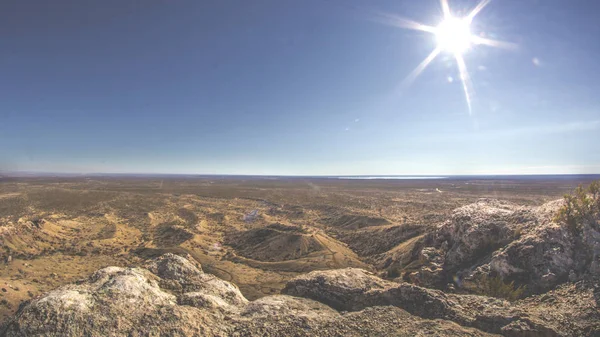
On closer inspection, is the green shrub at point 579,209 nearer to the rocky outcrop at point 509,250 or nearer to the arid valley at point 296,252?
the rocky outcrop at point 509,250

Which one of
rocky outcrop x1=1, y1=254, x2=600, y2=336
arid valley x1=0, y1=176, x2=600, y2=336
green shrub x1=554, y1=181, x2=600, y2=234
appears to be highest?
green shrub x1=554, y1=181, x2=600, y2=234

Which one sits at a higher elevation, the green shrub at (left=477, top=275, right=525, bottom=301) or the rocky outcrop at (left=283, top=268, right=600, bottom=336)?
the rocky outcrop at (left=283, top=268, right=600, bottom=336)

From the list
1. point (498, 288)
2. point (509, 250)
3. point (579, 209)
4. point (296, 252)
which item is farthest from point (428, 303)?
point (296, 252)

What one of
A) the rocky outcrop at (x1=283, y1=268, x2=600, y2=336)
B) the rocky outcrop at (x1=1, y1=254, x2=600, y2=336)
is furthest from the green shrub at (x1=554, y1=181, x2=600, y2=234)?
the rocky outcrop at (x1=283, y1=268, x2=600, y2=336)

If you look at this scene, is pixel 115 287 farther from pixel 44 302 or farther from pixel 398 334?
pixel 398 334

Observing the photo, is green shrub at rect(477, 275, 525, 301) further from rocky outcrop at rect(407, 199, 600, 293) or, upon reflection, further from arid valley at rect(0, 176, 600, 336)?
rocky outcrop at rect(407, 199, 600, 293)

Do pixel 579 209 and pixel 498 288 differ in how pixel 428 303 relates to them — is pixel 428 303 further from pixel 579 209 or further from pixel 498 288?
pixel 579 209

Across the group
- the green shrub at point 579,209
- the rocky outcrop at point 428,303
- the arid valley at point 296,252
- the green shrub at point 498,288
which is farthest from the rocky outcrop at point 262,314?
the green shrub at point 579,209
